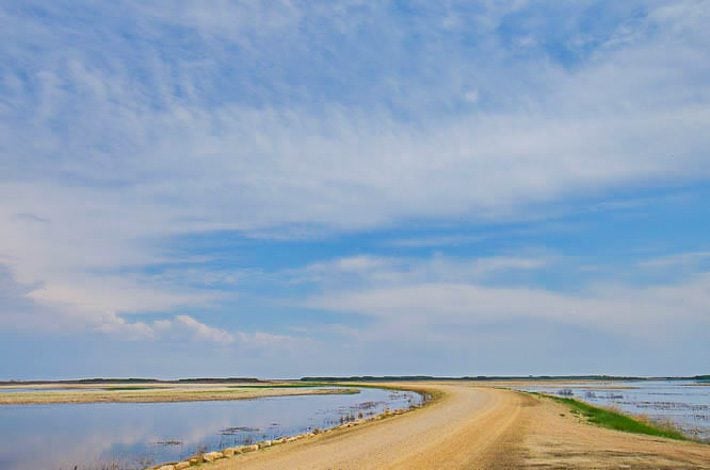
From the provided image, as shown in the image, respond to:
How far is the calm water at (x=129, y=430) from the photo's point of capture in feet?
95.1

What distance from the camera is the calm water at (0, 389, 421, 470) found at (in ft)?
95.1

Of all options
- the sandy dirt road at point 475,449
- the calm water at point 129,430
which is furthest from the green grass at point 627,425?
the calm water at point 129,430

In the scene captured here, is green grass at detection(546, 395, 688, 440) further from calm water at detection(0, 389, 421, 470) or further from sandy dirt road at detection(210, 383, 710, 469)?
calm water at detection(0, 389, 421, 470)

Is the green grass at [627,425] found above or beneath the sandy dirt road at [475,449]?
above

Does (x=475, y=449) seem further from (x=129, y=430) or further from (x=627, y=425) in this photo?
(x=129, y=430)

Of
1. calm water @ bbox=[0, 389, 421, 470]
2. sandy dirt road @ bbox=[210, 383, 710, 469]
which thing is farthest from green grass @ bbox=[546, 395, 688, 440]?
calm water @ bbox=[0, 389, 421, 470]

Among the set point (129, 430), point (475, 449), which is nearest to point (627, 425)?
point (475, 449)

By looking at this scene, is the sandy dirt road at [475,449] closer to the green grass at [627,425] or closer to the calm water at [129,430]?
the green grass at [627,425]

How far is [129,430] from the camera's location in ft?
135

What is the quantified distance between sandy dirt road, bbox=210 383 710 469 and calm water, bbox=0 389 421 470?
6176mm

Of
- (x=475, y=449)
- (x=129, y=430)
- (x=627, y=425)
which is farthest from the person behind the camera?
(x=129, y=430)

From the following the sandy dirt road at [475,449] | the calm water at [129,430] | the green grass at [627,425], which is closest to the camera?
the sandy dirt road at [475,449]

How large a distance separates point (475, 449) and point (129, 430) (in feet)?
82.7

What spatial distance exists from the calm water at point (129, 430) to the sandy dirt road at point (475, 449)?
618 centimetres
